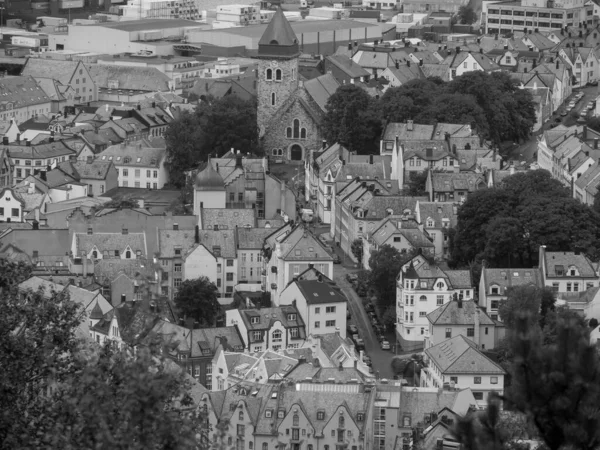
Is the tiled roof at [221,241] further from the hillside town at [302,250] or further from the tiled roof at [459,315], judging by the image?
the tiled roof at [459,315]

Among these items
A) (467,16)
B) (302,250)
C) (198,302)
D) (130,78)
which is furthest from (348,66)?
(198,302)

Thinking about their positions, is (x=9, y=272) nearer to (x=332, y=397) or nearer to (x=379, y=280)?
(x=332, y=397)

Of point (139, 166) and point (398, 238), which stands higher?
point (139, 166)

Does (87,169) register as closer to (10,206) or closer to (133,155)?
(133,155)

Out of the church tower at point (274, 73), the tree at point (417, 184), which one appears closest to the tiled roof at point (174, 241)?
the tree at point (417, 184)

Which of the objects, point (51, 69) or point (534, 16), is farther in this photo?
point (534, 16)

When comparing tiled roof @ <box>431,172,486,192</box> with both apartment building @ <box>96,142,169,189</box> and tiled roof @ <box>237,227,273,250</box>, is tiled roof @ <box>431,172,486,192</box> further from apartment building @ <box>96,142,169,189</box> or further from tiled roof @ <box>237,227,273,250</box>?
apartment building @ <box>96,142,169,189</box>
